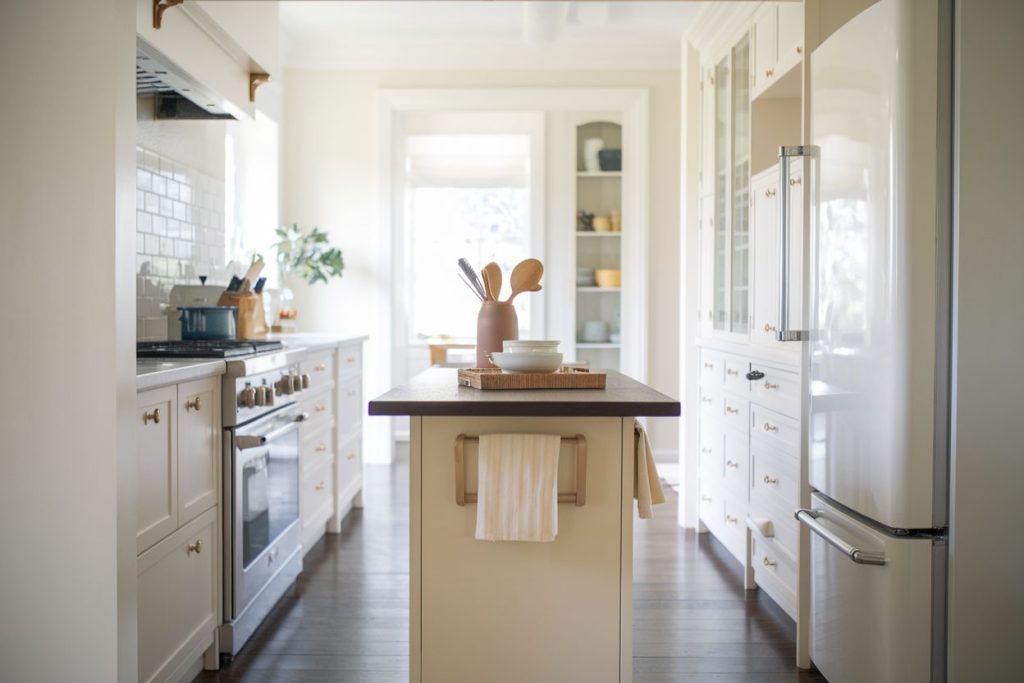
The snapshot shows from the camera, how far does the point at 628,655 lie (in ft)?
6.36

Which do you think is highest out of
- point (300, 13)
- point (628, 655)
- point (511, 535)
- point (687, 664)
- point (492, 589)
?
point (300, 13)

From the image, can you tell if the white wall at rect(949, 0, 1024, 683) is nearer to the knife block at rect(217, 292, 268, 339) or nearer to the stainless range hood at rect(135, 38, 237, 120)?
the stainless range hood at rect(135, 38, 237, 120)

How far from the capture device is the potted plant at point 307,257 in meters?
5.38

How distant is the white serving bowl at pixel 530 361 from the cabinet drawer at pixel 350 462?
2165 mm

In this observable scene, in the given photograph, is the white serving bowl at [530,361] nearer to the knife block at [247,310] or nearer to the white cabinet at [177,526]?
the white cabinet at [177,526]

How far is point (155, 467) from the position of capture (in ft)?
6.75

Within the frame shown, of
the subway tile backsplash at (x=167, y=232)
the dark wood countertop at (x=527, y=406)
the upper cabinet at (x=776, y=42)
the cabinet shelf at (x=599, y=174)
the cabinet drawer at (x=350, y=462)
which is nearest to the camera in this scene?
the dark wood countertop at (x=527, y=406)

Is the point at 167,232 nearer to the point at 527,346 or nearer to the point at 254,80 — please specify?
the point at 254,80

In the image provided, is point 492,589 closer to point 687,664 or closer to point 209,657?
point 687,664

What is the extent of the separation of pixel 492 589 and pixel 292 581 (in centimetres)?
152

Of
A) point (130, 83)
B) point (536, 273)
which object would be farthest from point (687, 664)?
point (130, 83)

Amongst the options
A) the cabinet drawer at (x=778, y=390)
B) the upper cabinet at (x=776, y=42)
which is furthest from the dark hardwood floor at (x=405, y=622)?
the upper cabinet at (x=776, y=42)

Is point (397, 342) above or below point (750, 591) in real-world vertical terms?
above

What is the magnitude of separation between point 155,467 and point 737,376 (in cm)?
223
